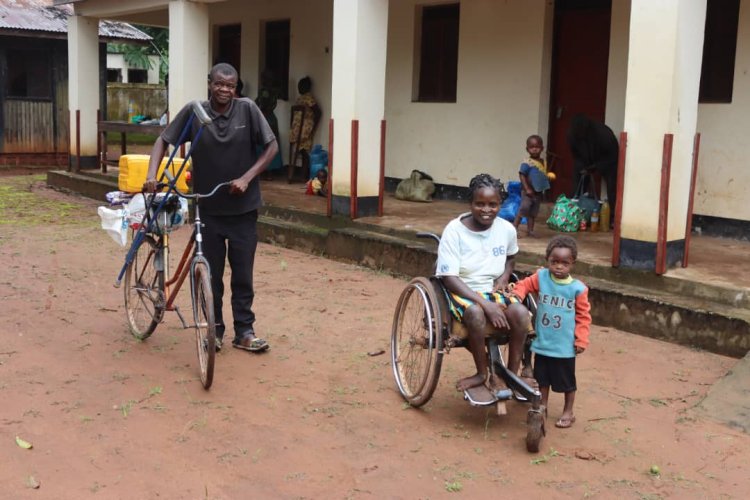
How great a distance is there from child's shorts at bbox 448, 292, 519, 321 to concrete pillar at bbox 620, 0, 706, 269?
8.37 ft

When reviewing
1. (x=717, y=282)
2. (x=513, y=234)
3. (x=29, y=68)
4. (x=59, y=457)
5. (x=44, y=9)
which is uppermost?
(x=44, y=9)

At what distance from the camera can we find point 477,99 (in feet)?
34.9

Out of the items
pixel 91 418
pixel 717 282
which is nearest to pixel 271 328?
pixel 91 418

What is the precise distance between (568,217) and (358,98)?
2.54 metres

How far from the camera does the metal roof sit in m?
16.9

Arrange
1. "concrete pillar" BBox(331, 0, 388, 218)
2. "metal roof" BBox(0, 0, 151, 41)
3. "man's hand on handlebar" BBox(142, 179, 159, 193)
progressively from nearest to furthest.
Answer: "man's hand on handlebar" BBox(142, 179, 159, 193)
"concrete pillar" BBox(331, 0, 388, 218)
"metal roof" BBox(0, 0, 151, 41)

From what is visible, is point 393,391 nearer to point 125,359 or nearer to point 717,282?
point 125,359

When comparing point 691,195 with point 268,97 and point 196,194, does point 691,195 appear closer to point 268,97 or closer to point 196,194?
point 196,194

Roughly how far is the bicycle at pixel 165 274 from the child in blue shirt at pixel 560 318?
1.77 metres

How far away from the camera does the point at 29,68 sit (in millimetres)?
17766

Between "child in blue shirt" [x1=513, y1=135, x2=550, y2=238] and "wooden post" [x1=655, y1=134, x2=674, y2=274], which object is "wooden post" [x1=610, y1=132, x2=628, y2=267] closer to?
"wooden post" [x1=655, y1=134, x2=674, y2=274]

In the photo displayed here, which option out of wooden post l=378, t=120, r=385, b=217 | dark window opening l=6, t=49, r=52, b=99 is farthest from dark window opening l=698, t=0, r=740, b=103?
dark window opening l=6, t=49, r=52, b=99

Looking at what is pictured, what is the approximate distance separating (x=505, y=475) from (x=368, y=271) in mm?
4586

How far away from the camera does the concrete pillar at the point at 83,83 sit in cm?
1413
